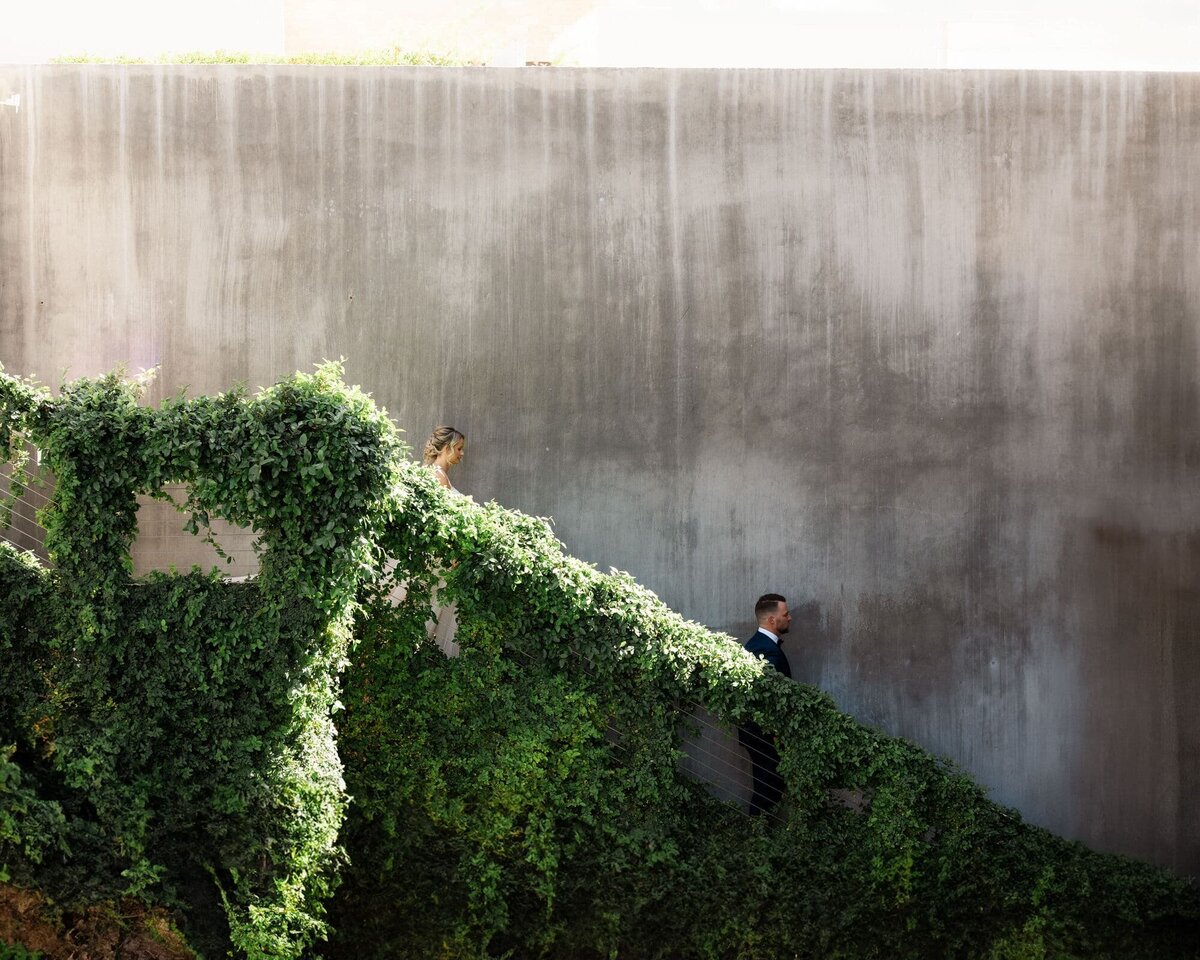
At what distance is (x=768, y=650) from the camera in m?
8.49

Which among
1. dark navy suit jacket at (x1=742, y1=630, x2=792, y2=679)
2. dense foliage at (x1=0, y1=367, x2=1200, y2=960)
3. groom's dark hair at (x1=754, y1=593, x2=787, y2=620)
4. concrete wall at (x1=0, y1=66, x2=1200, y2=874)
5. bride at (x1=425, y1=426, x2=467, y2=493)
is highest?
concrete wall at (x1=0, y1=66, x2=1200, y2=874)

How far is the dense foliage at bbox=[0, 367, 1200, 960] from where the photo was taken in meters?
6.32

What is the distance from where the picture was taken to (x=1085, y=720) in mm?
9344

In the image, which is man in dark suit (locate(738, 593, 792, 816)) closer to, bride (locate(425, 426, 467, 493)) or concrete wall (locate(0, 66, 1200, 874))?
concrete wall (locate(0, 66, 1200, 874))

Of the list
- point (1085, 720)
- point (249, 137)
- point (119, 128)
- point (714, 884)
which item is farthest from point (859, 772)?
point (119, 128)

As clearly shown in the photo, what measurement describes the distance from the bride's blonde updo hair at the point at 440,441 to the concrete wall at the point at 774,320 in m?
0.61

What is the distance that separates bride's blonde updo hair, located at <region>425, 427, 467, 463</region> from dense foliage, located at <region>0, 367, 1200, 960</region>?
1102 millimetres

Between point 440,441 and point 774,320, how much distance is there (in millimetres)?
2915

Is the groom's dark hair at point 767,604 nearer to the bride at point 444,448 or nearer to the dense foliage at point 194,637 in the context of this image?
the bride at point 444,448

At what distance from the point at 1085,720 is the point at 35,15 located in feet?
37.6

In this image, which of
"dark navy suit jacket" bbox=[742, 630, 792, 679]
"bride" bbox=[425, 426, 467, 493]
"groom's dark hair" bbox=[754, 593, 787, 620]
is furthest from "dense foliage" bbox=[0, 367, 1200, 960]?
"groom's dark hair" bbox=[754, 593, 787, 620]

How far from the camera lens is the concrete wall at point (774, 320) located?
28.9ft

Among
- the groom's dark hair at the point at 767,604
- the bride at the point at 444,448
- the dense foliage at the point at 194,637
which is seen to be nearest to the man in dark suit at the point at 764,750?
the groom's dark hair at the point at 767,604

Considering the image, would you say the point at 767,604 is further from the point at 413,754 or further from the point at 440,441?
the point at 413,754
